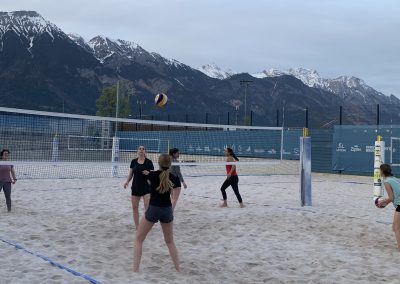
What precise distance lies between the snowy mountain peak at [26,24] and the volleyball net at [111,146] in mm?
148240

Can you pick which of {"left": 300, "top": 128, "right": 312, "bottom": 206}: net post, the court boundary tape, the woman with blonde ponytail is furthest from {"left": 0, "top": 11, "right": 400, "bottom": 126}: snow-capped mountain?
the woman with blonde ponytail

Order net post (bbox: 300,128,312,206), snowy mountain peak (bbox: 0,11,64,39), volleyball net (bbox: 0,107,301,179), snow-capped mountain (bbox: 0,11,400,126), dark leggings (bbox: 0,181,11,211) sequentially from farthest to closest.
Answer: snowy mountain peak (bbox: 0,11,64,39) → snow-capped mountain (bbox: 0,11,400,126) → volleyball net (bbox: 0,107,301,179) → net post (bbox: 300,128,312,206) → dark leggings (bbox: 0,181,11,211)

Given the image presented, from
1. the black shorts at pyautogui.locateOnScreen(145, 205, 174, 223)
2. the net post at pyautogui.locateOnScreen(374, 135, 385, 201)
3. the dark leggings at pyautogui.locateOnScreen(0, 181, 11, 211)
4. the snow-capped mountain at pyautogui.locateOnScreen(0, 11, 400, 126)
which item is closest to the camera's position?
the black shorts at pyautogui.locateOnScreen(145, 205, 174, 223)

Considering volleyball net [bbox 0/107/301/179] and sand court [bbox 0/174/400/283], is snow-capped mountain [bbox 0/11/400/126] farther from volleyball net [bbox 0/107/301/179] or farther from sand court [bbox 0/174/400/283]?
sand court [bbox 0/174/400/283]

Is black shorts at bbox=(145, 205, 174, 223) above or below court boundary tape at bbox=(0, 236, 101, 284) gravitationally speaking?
above

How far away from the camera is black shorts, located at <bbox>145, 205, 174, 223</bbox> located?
216 inches

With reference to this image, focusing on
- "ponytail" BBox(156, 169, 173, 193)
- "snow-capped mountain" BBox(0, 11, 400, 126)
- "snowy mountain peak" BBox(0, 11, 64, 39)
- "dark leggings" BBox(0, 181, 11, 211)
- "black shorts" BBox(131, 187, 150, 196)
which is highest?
"snowy mountain peak" BBox(0, 11, 64, 39)

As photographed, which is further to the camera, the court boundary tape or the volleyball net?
the volleyball net

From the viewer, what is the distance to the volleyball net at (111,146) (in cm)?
1619

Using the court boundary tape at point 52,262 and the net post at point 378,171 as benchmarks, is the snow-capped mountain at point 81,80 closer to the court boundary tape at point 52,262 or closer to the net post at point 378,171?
the net post at point 378,171

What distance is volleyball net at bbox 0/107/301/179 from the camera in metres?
16.2

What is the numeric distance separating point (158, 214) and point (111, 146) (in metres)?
16.1

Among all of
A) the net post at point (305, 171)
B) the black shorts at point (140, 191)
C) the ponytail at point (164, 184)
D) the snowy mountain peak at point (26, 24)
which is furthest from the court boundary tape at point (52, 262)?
the snowy mountain peak at point (26, 24)

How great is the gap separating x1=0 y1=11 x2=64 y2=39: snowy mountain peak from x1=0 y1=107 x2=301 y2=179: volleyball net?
14824 cm
